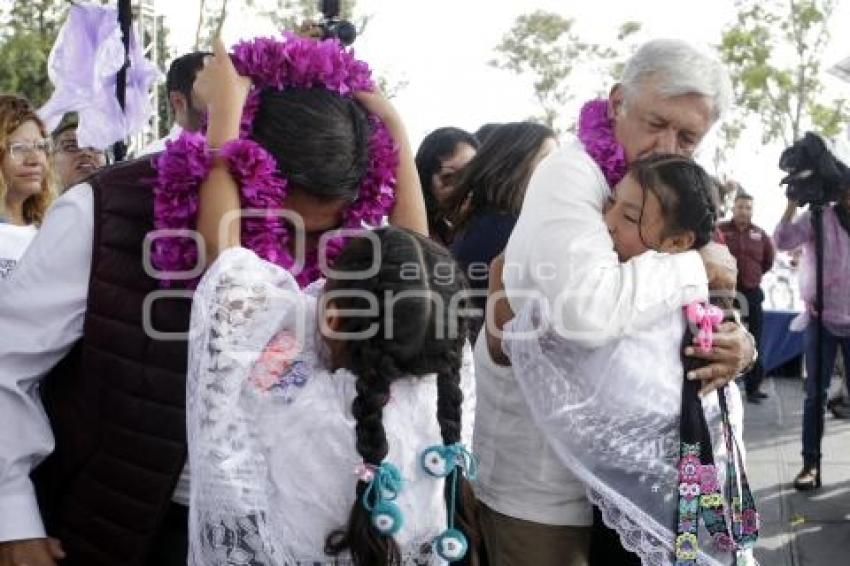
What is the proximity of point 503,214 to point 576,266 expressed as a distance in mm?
1153

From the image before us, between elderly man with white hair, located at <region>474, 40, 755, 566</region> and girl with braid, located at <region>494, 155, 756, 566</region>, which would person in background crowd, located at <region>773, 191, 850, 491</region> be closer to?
elderly man with white hair, located at <region>474, 40, 755, 566</region>

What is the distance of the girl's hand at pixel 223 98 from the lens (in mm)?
1507

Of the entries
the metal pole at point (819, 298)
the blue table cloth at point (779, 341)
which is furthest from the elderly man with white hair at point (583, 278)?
the blue table cloth at point (779, 341)

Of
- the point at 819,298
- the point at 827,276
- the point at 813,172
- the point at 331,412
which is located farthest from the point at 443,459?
the point at 827,276

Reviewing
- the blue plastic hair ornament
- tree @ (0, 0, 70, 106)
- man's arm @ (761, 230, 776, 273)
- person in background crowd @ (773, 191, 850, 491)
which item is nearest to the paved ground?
person in background crowd @ (773, 191, 850, 491)

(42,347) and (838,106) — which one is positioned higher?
(838,106)

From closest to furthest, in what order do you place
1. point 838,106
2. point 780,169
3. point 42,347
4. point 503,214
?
point 42,347 → point 503,214 → point 780,169 → point 838,106

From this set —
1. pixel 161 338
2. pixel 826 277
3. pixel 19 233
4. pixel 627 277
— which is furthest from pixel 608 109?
pixel 826 277

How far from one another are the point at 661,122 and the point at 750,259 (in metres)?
6.73

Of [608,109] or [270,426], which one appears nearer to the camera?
[270,426]

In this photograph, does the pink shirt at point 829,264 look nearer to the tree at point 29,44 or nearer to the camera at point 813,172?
the camera at point 813,172

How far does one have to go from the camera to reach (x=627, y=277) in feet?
5.74

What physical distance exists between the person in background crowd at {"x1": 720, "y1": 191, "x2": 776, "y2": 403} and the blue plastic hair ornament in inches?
277

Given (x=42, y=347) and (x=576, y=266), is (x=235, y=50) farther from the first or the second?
(x=576, y=266)
